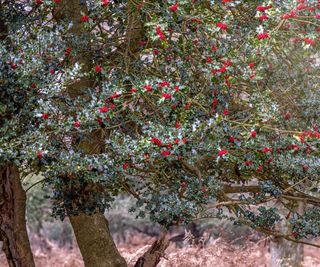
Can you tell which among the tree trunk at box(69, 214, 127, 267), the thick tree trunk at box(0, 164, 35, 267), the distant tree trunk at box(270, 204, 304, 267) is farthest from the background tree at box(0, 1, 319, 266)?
the distant tree trunk at box(270, 204, 304, 267)

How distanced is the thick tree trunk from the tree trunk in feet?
3.77

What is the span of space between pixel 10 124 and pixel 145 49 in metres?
2.42

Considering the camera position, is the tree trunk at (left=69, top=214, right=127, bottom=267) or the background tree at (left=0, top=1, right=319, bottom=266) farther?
the tree trunk at (left=69, top=214, right=127, bottom=267)

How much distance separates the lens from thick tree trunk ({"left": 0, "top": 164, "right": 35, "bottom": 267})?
7.38 meters

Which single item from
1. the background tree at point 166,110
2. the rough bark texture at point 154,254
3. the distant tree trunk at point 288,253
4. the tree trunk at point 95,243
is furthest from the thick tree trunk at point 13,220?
the distant tree trunk at point 288,253

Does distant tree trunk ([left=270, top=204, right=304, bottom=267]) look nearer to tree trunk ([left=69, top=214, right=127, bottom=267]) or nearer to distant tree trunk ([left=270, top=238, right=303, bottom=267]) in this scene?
distant tree trunk ([left=270, top=238, right=303, bottom=267])

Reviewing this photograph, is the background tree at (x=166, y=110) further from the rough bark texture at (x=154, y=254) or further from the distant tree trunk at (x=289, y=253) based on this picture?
the distant tree trunk at (x=289, y=253)

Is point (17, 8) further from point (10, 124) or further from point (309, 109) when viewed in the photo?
point (309, 109)

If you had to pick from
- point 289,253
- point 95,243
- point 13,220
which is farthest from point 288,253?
point 13,220

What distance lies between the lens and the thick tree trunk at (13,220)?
24.2 ft

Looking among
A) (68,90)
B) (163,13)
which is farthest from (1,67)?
(68,90)

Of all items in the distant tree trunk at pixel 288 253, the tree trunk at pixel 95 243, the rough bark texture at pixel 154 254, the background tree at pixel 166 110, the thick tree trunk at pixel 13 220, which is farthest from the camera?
the distant tree trunk at pixel 288 253

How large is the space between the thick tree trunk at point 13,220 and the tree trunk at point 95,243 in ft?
3.77

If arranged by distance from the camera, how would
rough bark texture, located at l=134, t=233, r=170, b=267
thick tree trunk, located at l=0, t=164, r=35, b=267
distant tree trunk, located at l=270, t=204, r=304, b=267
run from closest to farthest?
thick tree trunk, located at l=0, t=164, r=35, b=267 → rough bark texture, located at l=134, t=233, r=170, b=267 → distant tree trunk, located at l=270, t=204, r=304, b=267
